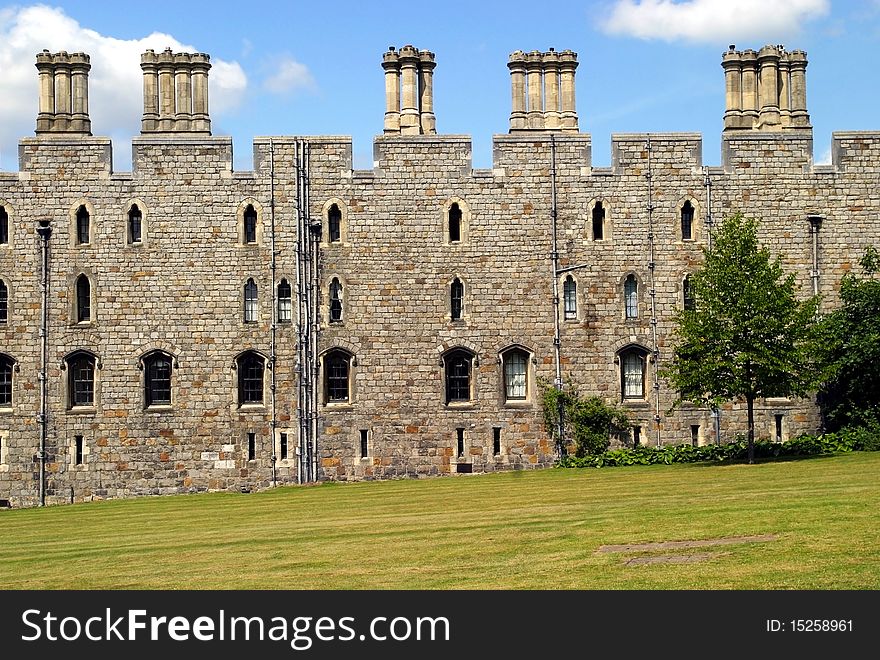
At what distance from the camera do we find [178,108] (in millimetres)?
40719

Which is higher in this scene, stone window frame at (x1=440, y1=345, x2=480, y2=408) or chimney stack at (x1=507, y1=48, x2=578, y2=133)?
chimney stack at (x1=507, y1=48, x2=578, y2=133)

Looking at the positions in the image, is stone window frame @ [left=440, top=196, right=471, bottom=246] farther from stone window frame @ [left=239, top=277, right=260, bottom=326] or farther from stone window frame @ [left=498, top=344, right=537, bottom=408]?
stone window frame @ [left=239, top=277, right=260, bottom=326]

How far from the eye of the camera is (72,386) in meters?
40.1

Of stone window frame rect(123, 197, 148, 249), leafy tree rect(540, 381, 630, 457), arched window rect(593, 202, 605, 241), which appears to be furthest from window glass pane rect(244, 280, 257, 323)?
arched window rect(593, 202, 605, 241)

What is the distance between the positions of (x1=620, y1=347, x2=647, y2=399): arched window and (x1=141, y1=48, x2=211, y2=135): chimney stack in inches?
565

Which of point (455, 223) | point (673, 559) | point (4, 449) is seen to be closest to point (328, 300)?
point (455, 223)

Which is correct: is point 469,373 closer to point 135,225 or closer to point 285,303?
point 285,303

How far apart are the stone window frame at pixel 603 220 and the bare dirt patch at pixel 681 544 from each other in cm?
2000

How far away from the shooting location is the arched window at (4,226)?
4012 centimetres

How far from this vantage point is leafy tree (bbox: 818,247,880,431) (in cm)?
3866

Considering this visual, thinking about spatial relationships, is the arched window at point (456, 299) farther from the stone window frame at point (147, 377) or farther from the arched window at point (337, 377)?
the stone window frame at point (147, 377)

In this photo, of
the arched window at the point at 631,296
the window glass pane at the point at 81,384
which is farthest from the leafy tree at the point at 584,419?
the window glass pane at the point at 81,384

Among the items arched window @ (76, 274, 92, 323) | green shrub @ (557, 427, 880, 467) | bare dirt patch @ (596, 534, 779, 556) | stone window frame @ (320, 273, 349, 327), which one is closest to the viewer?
bare dirt patch @ (596, 534, 779, 556)

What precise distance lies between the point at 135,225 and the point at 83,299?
2689 mm
